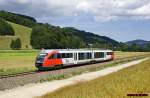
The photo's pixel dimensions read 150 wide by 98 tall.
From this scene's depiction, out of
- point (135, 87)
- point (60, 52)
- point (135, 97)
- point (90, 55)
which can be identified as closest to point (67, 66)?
point (60, 52)

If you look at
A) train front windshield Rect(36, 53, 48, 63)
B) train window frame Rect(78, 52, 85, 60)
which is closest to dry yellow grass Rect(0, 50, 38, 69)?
train window frame Rect(78, 52, 85, 60)

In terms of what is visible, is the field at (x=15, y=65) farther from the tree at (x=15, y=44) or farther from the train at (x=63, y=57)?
the tree at (x=15, y=44)

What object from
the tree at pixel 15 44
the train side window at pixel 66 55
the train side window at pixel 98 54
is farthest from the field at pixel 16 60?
the tree at pixel 15 44

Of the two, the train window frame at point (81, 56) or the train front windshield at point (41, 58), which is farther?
the train window frame at point (81, 56)

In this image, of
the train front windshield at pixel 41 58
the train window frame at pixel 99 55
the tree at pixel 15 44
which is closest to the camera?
the train front windshield at pixel 41 58

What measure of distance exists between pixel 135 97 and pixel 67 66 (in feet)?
134

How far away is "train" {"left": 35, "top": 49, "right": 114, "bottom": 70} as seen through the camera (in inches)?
1975

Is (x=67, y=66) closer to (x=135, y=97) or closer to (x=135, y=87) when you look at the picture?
(x=135, y=87)

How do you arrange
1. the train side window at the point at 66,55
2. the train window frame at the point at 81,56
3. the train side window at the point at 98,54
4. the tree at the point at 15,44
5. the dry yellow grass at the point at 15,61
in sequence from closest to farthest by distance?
the train side window at the point at 66,55 → the dry yellow grass at the point at 15,61 → the train window frame at the point at 81,56 → the train side window at the point at 98,54 → the tree at the point at 15,44

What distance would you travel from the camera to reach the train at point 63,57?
5016cm

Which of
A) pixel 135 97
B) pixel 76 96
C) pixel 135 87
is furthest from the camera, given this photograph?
pixel 135 87

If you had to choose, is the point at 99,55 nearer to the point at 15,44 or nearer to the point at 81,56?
the point at 81,56

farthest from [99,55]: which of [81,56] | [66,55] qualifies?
[66,55]

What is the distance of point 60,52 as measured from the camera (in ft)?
177
